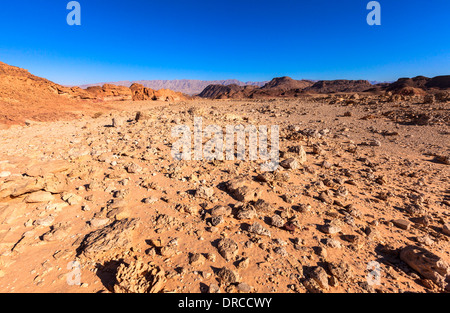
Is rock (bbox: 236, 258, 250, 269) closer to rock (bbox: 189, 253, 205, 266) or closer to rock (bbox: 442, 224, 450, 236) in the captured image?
rock (bbox: 189, 253, 205, 266)

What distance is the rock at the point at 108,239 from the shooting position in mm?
2440

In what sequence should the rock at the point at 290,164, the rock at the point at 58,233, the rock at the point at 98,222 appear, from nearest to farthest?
the rock at the point at 58,233, the rock at the point at 98,222, the rock at the point at 290,164

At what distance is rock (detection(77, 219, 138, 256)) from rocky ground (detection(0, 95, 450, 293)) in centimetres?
2

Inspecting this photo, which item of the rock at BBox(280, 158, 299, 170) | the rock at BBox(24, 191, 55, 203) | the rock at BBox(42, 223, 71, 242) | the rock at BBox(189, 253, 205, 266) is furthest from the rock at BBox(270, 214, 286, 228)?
the rock at BBox(24, 191, 55, 203)

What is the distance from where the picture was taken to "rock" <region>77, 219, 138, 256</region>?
2440 mm

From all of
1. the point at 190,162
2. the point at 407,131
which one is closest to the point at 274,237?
the point at 190,162

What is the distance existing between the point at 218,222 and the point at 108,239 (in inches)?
62.7

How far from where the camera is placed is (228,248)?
2535 millimetres

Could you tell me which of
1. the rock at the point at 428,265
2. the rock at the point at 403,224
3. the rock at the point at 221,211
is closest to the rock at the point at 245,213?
the rock at the point at 221,211

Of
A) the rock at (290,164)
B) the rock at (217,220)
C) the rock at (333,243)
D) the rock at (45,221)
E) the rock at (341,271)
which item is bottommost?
the rock at (341,271)

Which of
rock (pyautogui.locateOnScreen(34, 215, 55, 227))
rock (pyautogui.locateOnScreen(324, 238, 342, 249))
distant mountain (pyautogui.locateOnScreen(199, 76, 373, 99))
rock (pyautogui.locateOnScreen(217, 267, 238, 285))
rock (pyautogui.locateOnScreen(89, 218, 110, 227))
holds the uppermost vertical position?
distant mountain (pyautogui.locateOnScreen(199, 76, 373, 99))

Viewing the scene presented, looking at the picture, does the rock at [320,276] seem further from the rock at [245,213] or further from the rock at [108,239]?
the rock at [108,239]

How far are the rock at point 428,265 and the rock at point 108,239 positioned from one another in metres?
3.79
